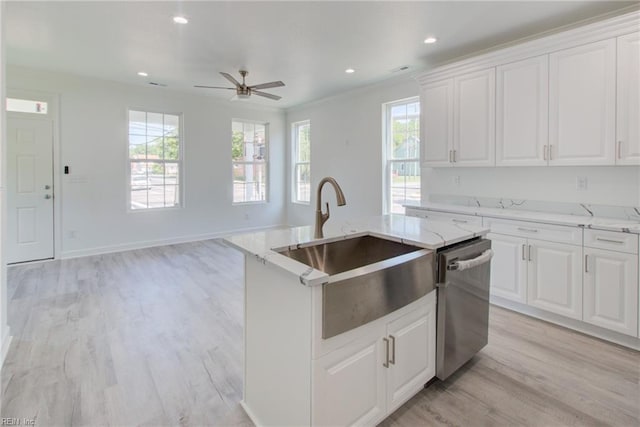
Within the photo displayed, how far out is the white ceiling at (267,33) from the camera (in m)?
2.87

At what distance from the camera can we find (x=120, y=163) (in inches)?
213

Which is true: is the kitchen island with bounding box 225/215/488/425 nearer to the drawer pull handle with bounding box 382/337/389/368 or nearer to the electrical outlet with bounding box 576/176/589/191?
the drawer pull handle with bounding box 382/337/389/368

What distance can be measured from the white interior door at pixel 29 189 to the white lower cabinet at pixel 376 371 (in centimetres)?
533

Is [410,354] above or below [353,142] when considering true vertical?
below

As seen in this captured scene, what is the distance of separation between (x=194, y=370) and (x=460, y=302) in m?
1.74

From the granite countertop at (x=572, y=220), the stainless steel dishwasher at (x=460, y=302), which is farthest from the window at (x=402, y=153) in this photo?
the stainless steel dishwasher at (x=460, y=302)

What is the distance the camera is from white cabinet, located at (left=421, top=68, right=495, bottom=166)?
11.4 ft

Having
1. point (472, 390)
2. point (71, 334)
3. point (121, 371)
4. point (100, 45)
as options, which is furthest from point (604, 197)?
point (100, 45)

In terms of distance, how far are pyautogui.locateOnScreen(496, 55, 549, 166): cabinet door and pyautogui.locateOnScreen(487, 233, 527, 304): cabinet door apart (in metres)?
0.80

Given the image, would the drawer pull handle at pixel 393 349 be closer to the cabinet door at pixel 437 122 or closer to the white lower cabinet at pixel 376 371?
the white lower cabinet at pixel 376 371

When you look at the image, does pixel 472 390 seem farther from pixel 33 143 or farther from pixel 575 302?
pixel 33 143

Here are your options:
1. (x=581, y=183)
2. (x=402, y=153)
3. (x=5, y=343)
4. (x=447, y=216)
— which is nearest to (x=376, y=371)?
(x=447, y=216)

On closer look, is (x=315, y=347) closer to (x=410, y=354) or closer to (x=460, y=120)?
(x=410, y=354)

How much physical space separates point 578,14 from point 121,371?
4.59m
